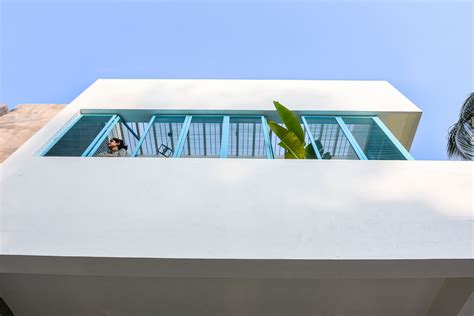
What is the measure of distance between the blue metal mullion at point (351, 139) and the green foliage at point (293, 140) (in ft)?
1.08

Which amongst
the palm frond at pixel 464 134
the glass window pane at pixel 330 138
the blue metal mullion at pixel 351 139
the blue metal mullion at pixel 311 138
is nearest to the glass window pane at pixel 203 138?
the blue metal mullion at pixel 311 138

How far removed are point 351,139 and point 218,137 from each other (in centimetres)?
180

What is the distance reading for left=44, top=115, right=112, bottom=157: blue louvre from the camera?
3435 mm

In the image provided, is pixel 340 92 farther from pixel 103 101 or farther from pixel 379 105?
pixel 103 101

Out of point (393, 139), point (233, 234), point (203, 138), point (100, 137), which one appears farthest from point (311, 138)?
point (100, 137)

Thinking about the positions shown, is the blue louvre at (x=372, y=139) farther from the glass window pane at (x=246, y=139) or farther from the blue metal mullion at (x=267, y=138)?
the glass window pane at (x=246, y=139)

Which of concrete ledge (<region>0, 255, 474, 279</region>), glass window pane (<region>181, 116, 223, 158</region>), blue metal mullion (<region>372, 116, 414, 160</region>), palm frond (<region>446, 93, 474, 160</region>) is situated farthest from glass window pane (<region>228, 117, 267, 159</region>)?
palm frond (<region>446, 93, 474, 160</region>)

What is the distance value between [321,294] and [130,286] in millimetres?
1745

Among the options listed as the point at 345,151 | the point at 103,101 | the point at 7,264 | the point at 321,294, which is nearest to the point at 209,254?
the point at 321,294

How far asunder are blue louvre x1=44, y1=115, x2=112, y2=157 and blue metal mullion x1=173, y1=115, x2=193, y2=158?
3.78 ft

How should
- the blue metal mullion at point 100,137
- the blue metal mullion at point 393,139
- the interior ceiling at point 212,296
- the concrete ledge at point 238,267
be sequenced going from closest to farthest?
the concrete ledge at point 238,267 < the interior ceiling at point 212,296 < the blue metal mullion at point 393,139 < the blue metal mullion at point 100,137

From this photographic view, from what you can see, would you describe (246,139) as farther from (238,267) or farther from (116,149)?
(238,267)

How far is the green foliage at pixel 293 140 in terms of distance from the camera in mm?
3457

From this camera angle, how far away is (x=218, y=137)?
396 centimetres
